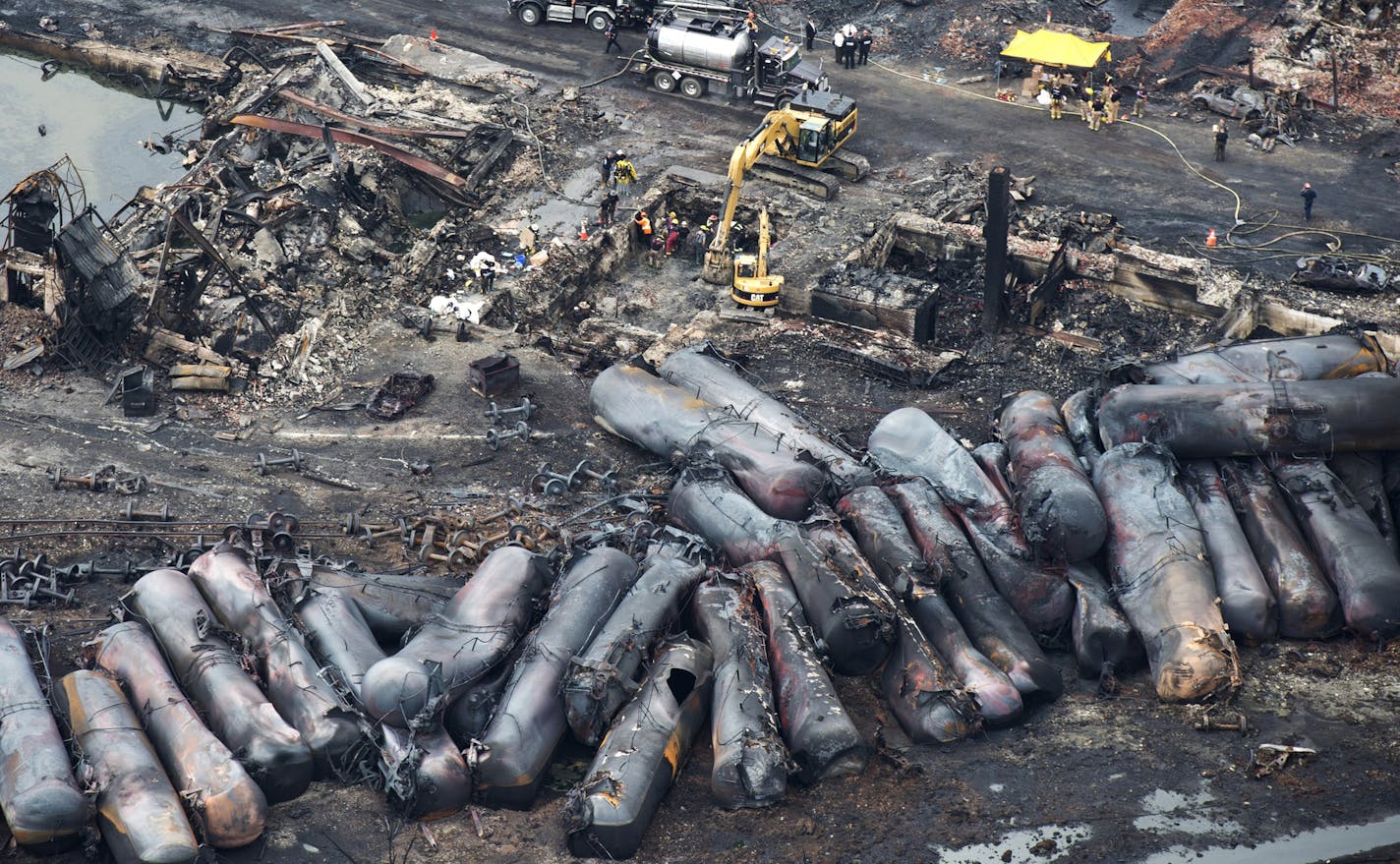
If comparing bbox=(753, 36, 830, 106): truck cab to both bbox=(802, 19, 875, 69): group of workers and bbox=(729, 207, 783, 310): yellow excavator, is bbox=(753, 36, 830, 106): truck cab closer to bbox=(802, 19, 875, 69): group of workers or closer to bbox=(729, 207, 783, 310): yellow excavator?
bbox=(802, 19, 875, 69): group of workers

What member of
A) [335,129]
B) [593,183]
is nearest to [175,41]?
[335,129]

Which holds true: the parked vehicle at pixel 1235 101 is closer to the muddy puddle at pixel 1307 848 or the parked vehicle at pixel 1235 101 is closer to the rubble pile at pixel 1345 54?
the rubble pile at pixel 1345 54

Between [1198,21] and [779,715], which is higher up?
[1198,21]

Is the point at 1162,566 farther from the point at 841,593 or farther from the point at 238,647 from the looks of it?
the point at 238,647

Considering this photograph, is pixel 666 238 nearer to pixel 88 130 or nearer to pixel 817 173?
pixel 817 173

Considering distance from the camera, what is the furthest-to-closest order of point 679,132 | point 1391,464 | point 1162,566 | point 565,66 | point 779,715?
point 565,66 < point 679,132 < point 1391,464 < point 1162,566 < point 779,715
